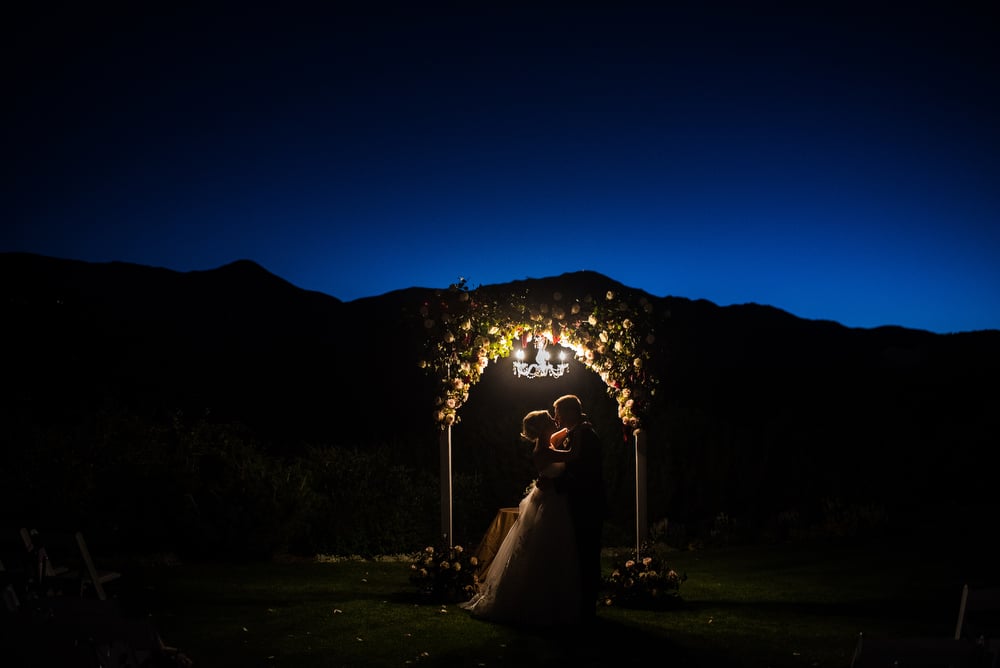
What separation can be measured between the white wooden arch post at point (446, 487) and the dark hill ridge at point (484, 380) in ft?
3.56

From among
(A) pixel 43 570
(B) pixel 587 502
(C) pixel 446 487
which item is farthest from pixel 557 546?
(A) pixel 43 570

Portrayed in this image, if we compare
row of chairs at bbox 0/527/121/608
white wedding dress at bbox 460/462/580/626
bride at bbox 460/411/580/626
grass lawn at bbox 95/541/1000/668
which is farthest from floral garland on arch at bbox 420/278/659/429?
row of chairs at bbox 0/527/121/608

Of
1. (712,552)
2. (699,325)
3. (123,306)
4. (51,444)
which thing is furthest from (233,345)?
(712,552)

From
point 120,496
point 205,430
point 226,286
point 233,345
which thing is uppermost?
point 226,286

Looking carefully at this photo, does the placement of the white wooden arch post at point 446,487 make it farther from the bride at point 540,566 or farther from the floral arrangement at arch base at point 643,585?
the floral arrangement at arch base at point 643,585

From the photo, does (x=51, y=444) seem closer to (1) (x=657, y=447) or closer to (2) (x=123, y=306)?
(1) (x=657, y=447)

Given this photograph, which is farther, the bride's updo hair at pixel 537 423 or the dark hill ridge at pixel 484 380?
the dark hill ridge at pixel 484 380

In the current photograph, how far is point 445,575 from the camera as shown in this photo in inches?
360

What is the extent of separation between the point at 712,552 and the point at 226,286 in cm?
3332

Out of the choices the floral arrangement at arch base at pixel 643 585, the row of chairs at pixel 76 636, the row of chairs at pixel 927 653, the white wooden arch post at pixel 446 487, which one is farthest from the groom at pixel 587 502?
the row of chairs at pixel 927 653

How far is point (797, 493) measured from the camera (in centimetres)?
1753

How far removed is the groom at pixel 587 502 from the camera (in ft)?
26.6

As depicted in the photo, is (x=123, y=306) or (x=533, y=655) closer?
(x=533, y=655)

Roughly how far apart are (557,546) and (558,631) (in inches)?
27.5
